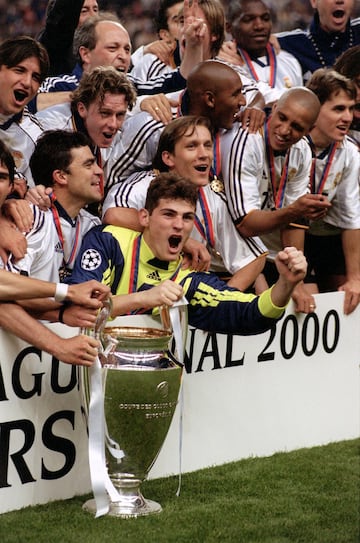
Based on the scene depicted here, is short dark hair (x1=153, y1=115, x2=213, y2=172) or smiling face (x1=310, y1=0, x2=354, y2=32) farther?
smiling face (x1=310, y1=0, x2=354, y2=32)

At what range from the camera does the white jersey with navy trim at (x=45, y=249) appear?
425 centimetres

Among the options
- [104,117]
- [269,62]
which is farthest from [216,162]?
[269,62]

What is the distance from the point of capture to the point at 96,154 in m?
5.00

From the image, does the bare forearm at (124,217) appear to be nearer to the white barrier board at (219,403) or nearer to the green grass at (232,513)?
the white barrier board at (219,403)

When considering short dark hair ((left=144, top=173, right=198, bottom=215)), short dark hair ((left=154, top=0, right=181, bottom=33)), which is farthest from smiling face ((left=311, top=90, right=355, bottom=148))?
short dark hair ((left=144, top=173, right=198, bottom=215))

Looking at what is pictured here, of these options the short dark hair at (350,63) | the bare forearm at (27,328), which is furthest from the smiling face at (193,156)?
the short dark hair at (350,63)

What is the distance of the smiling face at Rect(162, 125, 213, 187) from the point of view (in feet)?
15.9

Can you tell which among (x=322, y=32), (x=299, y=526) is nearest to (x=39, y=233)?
(x=299, y=526)

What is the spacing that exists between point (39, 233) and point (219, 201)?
1.11 meters

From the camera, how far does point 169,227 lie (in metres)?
4.42

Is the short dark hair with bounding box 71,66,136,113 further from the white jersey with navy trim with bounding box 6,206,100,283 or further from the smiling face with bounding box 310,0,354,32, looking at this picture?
the smiling face with bounding box 310,0,354,32

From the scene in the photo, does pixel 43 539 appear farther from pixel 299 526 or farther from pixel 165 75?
pixel 165 75

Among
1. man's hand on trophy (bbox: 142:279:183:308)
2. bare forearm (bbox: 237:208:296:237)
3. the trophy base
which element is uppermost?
bare forearm (bbox: 237:208:296:237)

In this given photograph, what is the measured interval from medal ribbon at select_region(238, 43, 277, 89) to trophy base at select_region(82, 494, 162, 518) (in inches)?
112
